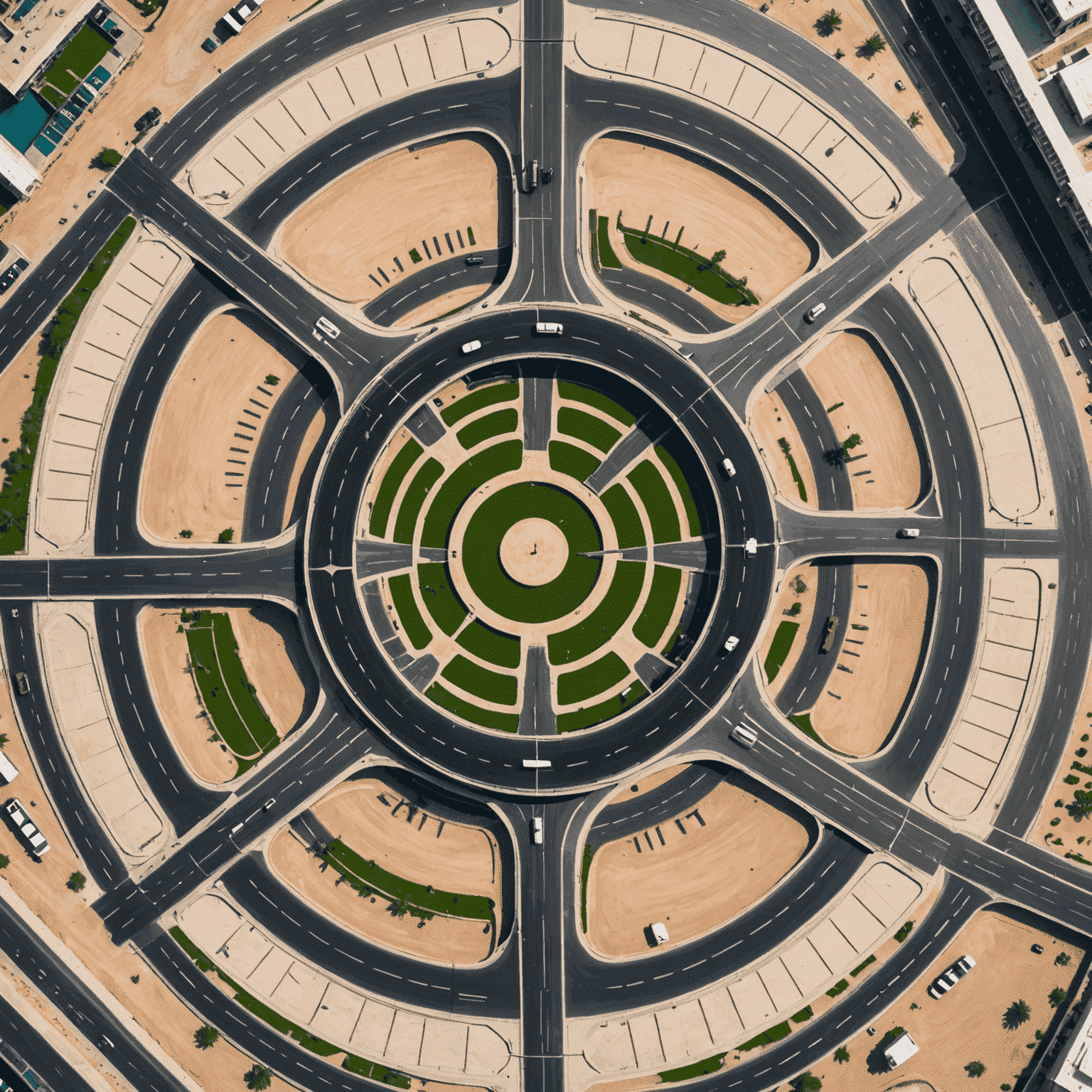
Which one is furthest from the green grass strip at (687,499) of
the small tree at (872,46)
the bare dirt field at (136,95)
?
the bare dirt field at (136,95)

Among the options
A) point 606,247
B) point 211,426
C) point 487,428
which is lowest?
point 211,426

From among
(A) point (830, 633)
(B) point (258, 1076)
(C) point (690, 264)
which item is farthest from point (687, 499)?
(B) point (258, 1076)

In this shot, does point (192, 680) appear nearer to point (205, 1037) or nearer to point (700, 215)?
point (205, 1037)

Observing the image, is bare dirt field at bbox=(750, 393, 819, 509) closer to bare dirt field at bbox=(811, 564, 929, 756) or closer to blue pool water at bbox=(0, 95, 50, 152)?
bare dirt field at bbox=(811, 564, 929, 756)

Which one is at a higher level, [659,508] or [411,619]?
[659,508]

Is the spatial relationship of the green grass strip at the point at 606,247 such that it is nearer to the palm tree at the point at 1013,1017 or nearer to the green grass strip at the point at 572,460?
the green grass strip at the point at 572,460

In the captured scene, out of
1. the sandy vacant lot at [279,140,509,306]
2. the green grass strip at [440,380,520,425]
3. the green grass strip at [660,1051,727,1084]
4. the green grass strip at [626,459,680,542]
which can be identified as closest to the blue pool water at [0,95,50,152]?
the sandy vacant lot at [279,140,509,306]

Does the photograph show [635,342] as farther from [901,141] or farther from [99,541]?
[99,541]
